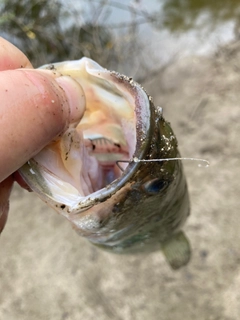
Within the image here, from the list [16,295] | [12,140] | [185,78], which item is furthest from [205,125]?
[12,140]

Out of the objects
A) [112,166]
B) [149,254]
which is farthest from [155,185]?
[149,254]

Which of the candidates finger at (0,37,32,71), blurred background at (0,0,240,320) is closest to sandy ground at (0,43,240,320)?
blurred background at (0,0,240,320)

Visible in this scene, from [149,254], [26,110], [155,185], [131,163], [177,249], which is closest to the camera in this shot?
[26,110]

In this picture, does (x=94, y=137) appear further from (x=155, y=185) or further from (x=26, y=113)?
(x=26, y=113)

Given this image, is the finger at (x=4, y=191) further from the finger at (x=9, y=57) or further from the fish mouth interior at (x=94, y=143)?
the finger at (x=9, y=57)

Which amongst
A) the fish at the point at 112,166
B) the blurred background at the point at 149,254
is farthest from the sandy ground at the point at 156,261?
the fish at the point at 112,166

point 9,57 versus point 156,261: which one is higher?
point 9,57

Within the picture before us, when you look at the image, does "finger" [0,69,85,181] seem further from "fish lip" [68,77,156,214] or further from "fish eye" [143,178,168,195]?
"fish eye" [143,178,168,195]
